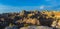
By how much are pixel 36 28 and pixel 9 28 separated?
3.07 meters

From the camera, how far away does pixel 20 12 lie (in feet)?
115

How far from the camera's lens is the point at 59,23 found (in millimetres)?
28297

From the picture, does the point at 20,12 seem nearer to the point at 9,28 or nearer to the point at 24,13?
the point at 24,13

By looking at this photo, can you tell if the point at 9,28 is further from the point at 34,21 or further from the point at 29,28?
→ the point at 34,21

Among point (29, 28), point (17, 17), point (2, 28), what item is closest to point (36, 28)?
point (29, 28)

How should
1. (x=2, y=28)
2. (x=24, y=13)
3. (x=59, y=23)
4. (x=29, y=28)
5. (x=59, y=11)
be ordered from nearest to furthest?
1. (x=29, y=28)
2. (x=2, y=28)
3. (x=59, y=23)
4. (x=24, y=13)
5. (x=59, y=11)

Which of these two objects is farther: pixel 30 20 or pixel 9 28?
pixel 30 20

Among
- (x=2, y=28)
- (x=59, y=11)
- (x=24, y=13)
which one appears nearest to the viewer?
(x=2, y=28)

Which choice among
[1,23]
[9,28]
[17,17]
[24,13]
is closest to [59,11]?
[24,13]

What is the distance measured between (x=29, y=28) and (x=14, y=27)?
5.94ft

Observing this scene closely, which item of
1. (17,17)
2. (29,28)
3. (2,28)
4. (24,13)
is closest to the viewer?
(29,28)

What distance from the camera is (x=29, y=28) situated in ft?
70.9

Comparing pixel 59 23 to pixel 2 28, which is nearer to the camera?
pixel 2 28

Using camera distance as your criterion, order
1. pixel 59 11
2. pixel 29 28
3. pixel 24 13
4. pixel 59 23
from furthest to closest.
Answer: pixel 59 11
pixel 24 13
pixel 59 23
pixel 29 28
